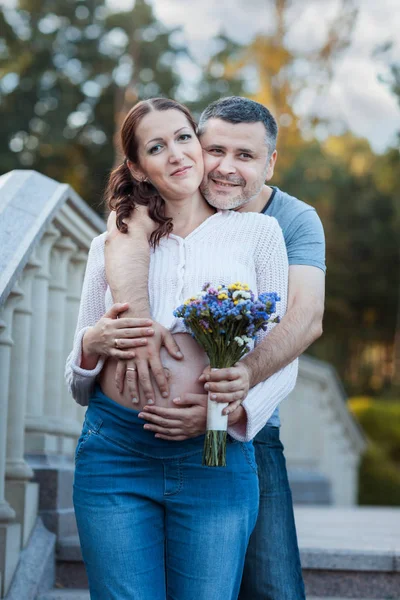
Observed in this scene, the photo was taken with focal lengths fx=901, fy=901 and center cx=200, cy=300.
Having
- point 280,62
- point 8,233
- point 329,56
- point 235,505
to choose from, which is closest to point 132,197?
point 8,233

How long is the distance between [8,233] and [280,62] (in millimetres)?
21150

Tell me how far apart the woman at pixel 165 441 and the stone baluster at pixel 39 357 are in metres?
1.13

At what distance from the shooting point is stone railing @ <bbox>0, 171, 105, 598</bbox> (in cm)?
317

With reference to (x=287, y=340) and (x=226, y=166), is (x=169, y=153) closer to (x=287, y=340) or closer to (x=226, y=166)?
(x=226, y=166)

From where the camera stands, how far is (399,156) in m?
12.8

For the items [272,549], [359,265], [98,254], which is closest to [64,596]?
[272,549]

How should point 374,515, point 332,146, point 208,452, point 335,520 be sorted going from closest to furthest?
point 208,452 < point 335,520 < point 374,515 < point 332,146

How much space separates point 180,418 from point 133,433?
146mm

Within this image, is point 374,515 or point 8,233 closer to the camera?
point 8,233

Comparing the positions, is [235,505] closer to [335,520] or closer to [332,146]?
[335,520]

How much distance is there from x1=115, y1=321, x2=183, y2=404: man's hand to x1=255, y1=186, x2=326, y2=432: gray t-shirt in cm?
55

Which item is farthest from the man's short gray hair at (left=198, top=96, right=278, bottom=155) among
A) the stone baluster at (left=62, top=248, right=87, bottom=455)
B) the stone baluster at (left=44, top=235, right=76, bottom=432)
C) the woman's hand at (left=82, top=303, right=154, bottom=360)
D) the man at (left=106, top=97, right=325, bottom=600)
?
the stone baluster at (left=62, top=248, right=87, bottom=455)

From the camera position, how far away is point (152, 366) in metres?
2.37

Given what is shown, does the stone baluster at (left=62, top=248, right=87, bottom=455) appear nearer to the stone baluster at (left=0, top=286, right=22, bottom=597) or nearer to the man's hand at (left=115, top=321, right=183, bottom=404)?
the stone baluster at (left=0, top=286, right=22, bottom=597)
